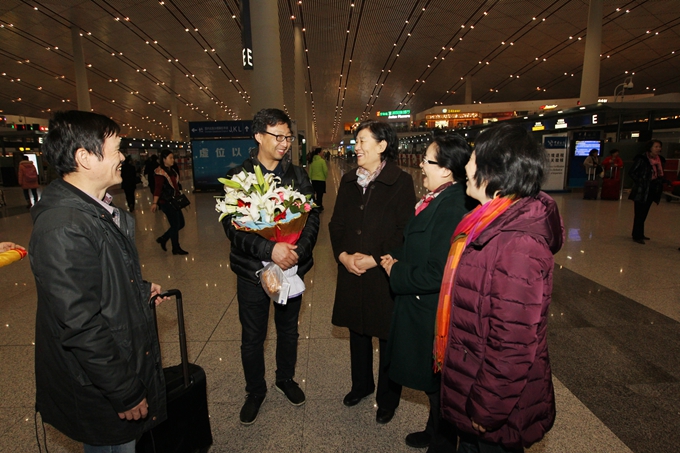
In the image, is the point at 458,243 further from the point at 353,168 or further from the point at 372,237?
the point at 353,168

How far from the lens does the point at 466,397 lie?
54.9 inches

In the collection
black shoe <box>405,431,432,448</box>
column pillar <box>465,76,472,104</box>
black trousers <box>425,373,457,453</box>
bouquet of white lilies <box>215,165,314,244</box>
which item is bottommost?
black shoe <box>405,431,432,448</box>

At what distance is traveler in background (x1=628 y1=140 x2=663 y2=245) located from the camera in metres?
6.38

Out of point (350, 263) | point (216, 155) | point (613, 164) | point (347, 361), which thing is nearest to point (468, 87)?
point (613, 164)

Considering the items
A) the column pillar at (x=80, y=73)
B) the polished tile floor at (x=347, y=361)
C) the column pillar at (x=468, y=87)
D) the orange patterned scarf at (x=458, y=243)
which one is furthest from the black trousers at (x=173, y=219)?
the column pillar at (x=468, y=87)

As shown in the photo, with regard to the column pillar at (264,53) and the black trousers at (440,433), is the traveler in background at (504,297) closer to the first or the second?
the black trousers at (440,433)

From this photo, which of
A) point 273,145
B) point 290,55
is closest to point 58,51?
point 290,55

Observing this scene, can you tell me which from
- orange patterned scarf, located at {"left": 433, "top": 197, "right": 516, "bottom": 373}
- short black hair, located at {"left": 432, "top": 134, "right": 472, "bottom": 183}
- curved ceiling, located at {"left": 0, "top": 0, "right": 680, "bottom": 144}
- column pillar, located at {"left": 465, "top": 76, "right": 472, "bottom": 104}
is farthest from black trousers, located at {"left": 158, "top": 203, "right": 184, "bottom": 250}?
column pillar, located at {"left": 465, "top": 76, "right": 472, "bottom": 104}

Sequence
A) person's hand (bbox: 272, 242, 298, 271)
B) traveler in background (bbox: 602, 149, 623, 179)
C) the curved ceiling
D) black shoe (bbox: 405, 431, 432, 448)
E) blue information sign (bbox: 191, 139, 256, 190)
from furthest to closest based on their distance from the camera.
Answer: the curved ceiling → blue information sign (bbox: 191, 139, 256, 190) → traveler in background (bbox: 602, 149, 623, 179) → black shoe (bbox: 405, 431, 432, 448) → person's hand (bbox: 272, 242, 298, 271)

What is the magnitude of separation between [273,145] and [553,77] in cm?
4143

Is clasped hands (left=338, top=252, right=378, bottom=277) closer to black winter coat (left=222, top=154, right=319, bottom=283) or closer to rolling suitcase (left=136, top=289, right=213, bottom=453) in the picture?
black winter coat (left=222, top=154, right=319, bottom=283)

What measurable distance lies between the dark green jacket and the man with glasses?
25.0 inches

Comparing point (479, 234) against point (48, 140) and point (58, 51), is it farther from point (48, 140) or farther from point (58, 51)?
point (58, 51)

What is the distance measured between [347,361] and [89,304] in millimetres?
2154
